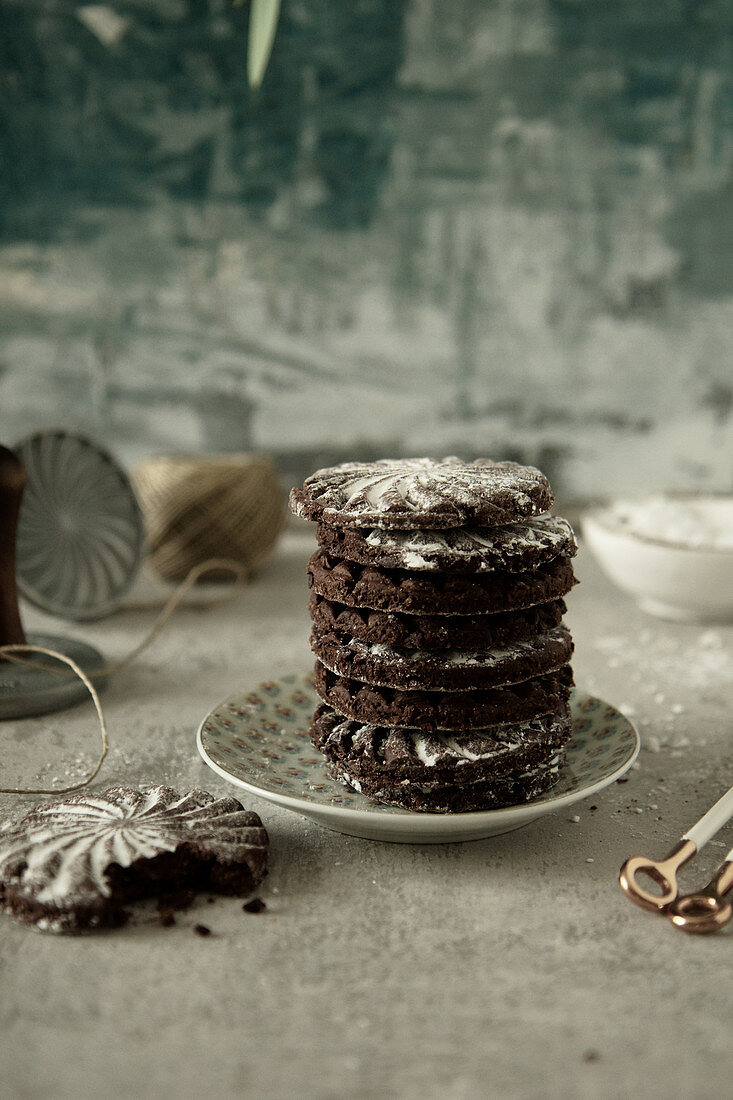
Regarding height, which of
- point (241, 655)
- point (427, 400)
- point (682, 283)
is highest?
point (682, 283)

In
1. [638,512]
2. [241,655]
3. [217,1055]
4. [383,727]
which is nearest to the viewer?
[217,1055]

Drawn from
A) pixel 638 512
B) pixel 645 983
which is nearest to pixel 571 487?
pixel 638 512

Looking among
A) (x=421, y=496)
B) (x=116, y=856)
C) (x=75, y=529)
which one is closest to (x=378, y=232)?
(x=75, y=529)

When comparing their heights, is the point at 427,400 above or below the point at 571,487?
above

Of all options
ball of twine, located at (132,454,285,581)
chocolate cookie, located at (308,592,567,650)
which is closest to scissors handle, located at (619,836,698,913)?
chocolate cookie, located at (308,592,567,650)

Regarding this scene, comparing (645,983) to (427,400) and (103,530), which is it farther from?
(427,400)

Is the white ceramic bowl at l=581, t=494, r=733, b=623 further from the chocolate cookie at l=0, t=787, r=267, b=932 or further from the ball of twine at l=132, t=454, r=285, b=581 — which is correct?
the chocolate cookie at l=0, t=787, r=267, b=932

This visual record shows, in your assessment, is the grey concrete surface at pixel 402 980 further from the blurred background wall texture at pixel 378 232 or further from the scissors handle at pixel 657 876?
the blurred background wall texture at pixel 378 232
